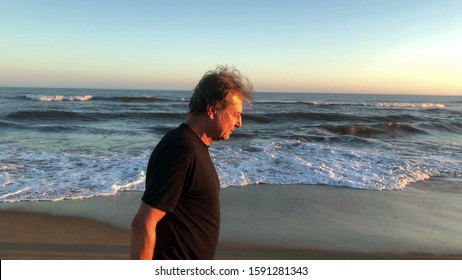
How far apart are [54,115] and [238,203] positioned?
18.8m

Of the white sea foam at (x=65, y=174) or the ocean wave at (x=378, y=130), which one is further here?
the ocean wave at (x=378, y=130)

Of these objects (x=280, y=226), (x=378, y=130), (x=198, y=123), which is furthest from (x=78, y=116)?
(x=198, y=123)

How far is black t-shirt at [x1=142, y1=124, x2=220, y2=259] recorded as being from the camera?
1.65 m

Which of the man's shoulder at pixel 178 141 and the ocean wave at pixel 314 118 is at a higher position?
the man's shoulder at pixel 178 141

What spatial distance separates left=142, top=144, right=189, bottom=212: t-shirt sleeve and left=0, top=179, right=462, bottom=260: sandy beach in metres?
2.83

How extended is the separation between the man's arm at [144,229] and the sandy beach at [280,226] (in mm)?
2733

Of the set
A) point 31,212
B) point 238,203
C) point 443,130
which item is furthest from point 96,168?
point 443,130

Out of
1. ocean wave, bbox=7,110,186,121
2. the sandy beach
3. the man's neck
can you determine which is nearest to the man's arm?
the man's neck

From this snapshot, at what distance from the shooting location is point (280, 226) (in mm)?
5207

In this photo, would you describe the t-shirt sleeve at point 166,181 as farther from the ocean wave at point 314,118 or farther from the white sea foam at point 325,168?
the ocean wave at point 314,118

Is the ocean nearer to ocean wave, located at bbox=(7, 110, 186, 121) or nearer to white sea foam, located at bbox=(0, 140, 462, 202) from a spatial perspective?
white sea foam, located at bbox=(0, 140, 462, 202)

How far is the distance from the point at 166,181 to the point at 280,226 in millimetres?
3853

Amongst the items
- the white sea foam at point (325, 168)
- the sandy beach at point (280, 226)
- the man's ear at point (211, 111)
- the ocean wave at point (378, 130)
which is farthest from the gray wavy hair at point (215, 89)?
the ocean wave at point (378, 130)

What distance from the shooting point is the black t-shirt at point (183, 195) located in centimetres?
165
